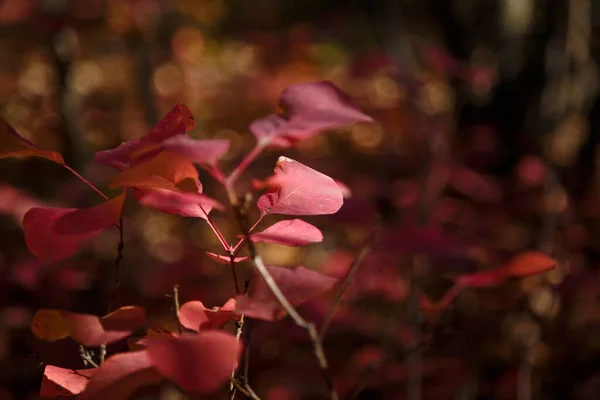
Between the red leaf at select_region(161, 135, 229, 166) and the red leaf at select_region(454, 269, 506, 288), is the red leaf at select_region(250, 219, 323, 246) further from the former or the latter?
the red leaf at select_region(454, 269, 506, 288)

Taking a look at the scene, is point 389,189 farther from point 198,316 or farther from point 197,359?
point 197,359

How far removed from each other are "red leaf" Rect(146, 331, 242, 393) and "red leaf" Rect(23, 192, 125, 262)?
0.09 meters

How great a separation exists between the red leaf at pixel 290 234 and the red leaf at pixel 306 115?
0.08 metres

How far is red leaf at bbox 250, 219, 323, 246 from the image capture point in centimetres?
47

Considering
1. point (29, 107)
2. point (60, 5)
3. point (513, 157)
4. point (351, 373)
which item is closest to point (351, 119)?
point (351, 373)

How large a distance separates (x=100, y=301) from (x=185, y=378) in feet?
4.29

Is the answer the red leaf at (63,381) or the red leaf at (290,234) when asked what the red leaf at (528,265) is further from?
the red leaf at (63,381)

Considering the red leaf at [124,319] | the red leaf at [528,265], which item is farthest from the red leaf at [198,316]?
the red leaf at [528,265]

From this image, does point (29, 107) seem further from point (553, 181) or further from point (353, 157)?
point (553, 181)

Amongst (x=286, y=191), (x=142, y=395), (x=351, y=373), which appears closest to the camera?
(x=286, y=191)

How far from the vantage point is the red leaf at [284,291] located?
405 millimetres

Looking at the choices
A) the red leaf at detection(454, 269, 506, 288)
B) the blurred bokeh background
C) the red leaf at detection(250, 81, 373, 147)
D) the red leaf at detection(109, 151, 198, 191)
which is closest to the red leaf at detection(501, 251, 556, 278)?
the red leaf at detection(454, 269, 506, 288)

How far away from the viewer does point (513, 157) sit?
232cm

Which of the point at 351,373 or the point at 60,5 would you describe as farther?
the point at 60,5
